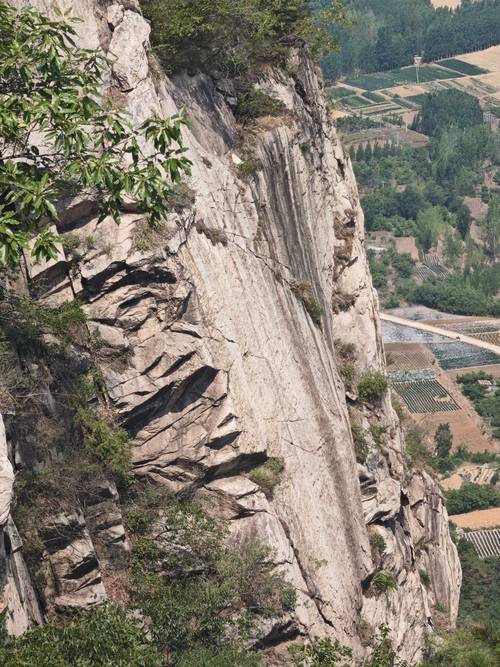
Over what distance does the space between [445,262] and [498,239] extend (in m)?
13.6

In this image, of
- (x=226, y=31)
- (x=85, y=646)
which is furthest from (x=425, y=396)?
(x=85, y=646)

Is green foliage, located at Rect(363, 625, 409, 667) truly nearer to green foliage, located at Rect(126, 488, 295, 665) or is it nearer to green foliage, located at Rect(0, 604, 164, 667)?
green foliage, located at Rect(126, 488, 295, 665)

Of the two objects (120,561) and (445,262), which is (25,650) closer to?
(120,561)

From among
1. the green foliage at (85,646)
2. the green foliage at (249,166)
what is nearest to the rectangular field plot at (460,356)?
the green foliage at (249,166)

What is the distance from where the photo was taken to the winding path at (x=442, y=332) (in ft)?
391

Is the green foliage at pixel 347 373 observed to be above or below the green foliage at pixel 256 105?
below

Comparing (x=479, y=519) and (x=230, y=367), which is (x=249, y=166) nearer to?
(x=230, y=367)

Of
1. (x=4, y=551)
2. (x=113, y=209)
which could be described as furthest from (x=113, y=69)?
(x=4, y=551)

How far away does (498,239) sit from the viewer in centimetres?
16300

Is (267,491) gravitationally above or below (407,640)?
above

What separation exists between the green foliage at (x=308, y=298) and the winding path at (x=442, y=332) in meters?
94.2

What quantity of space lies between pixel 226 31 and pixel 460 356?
9238cm

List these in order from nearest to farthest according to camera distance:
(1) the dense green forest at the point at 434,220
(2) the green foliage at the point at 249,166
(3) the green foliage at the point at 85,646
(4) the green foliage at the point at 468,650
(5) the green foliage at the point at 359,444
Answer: (3) the green foliage at the point at 85,646, (4) the green foliage at the point at 468,650, (2) the green foliage at the point at 249,166, (5) the green foliage at the point at 359,444, (1) the dense green forest at the point at 434,220

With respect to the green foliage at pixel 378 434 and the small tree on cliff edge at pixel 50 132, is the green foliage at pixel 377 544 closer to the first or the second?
the green foliage at pixel 378 434
